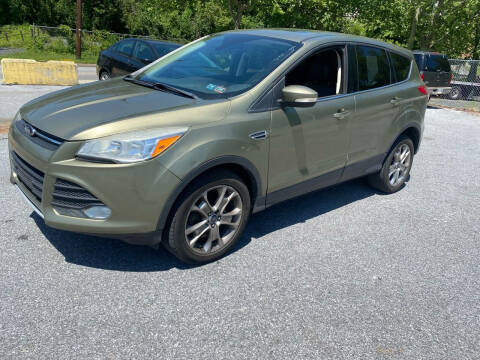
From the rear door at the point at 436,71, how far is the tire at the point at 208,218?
1349 centimetres

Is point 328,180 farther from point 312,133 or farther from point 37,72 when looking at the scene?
point 37,72

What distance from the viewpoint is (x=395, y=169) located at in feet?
16.9

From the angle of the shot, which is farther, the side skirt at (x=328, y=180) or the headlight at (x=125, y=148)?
the side skirt at (x=328, y=180)

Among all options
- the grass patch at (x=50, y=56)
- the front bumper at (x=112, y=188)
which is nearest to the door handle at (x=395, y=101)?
the front bumper at (x=112, y=188)

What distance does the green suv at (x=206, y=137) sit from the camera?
274 cm

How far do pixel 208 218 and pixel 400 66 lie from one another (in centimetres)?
322

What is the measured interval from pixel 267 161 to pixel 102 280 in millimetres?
1552

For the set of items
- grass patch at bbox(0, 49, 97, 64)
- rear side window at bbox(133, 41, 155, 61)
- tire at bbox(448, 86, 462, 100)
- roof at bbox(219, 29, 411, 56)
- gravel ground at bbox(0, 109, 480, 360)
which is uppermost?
roof at bbox(219, 29, 411, 56)

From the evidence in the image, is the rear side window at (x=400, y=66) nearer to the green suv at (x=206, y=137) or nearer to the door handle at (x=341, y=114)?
the green suv at (x=206, y=137)

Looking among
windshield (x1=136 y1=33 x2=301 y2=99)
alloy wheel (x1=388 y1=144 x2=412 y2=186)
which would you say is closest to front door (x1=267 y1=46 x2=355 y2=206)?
windshield (x1=136 y1=33 x2=301 y2=99)

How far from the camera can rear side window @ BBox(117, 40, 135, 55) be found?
35.2ft

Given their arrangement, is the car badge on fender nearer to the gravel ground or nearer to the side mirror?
the gravel ground

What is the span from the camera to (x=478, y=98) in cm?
1591

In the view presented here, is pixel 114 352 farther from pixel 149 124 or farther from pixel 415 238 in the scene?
pixel 415 238
